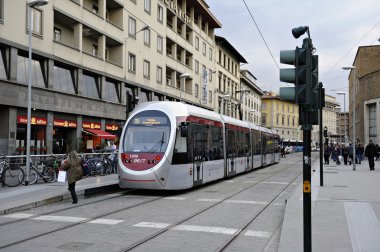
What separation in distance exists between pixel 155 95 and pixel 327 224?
→ 36673 mm

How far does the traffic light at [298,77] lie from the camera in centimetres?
677

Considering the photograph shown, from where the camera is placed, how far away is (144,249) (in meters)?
7.80

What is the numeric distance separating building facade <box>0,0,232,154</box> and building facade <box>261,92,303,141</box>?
2541 inches

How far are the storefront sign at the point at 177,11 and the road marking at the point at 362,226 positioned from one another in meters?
38.4

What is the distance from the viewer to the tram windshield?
1549cm

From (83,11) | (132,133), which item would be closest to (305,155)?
(132,133)

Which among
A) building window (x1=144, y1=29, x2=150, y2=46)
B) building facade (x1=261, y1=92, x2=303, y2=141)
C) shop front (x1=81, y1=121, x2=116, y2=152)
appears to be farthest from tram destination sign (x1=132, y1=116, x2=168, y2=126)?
building facade (x1=261, y1=92, x2=303, y2=141)

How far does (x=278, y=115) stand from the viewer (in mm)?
116875

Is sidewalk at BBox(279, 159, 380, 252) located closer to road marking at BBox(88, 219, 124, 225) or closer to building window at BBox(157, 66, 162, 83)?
road marking at BBox(88, 219, 124, 225)

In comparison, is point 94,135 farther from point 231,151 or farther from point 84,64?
point 231,151

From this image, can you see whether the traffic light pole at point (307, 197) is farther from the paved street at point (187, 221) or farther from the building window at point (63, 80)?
the building window at point (63, 80)

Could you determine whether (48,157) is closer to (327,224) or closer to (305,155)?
(327,224)

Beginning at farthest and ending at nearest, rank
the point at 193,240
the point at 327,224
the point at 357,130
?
the point at 357,130, the point at 327,224, the point at 193,240

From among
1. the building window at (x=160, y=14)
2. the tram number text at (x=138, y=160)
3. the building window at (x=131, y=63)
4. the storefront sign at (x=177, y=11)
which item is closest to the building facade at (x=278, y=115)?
the storefront sign at (x=177, y=11)
